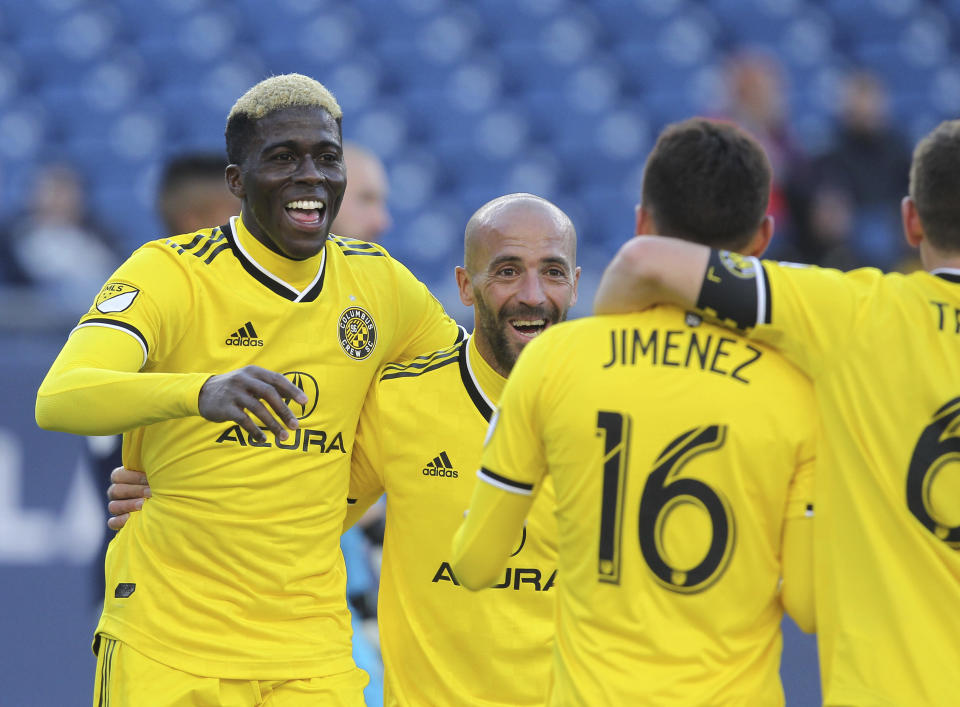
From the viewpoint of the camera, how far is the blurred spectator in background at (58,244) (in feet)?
24.7

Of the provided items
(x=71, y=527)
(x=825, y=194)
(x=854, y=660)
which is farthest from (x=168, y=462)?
(x=825, y=194)

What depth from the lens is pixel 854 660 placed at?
244 centimetres

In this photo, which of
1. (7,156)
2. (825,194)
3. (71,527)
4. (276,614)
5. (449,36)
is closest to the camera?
(276,614)

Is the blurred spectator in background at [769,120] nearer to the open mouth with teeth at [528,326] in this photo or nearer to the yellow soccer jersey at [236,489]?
the open mouth with teeth at [528,326]

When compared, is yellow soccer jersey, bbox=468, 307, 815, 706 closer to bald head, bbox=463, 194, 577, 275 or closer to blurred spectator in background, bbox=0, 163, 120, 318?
bald head, bbox=463, 194, 577, 275

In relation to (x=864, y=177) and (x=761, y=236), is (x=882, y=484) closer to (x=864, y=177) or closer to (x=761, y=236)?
(x=761, y=236)

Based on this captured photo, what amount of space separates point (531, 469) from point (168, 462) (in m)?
1.19

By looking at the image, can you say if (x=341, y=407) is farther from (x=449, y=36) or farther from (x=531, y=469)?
(x=449, y=36)

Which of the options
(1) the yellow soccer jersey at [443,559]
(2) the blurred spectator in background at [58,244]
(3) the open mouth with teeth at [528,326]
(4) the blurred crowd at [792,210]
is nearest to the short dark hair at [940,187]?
(3) the open mouth with teeth at [528,326]

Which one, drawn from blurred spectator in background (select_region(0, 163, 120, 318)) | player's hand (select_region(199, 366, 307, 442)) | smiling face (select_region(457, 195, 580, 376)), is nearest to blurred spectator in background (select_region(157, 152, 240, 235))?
smiling face (select_region(457, 195, 580, 376))

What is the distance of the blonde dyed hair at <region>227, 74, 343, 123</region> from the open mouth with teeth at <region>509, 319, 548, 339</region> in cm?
75

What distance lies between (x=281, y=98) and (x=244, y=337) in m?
0.66

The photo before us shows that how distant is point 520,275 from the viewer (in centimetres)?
332

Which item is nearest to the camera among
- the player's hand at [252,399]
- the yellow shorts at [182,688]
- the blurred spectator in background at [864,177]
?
the player's hand at [252,399]
